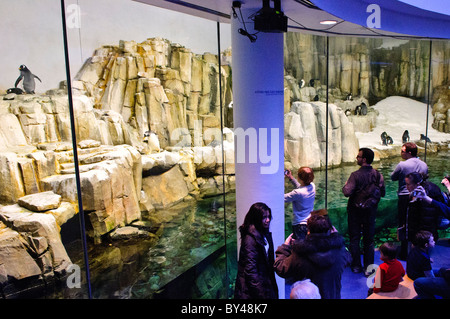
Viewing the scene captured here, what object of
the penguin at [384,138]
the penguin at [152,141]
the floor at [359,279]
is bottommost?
the floor at [359,279]

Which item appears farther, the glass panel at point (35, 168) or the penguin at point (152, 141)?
the penguin at point (152, 141)

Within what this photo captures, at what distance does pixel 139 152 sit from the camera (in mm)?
4453

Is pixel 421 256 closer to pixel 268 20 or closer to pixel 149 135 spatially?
pixel 268 20

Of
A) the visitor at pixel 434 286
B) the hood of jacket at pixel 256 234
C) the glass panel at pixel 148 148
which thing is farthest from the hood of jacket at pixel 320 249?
the glass panel at pixel 148 148

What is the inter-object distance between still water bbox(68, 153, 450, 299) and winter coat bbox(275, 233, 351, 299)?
5.92ft

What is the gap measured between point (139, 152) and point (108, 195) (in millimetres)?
740

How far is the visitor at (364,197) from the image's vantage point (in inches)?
123

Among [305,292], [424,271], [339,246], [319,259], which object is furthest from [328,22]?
[305,292]

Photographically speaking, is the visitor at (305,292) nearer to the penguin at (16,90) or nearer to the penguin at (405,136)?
the penguin at (16,90)

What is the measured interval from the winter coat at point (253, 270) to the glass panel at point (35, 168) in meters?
1.69

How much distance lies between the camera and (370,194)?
3.11 metres

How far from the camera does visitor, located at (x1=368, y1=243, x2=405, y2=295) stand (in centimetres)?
221

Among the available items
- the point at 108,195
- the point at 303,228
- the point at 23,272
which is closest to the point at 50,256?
the point at 23,272

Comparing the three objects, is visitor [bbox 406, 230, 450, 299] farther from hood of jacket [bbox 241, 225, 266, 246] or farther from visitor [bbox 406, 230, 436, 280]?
hood of jacket [bbox 241, 225, 266, 246]
